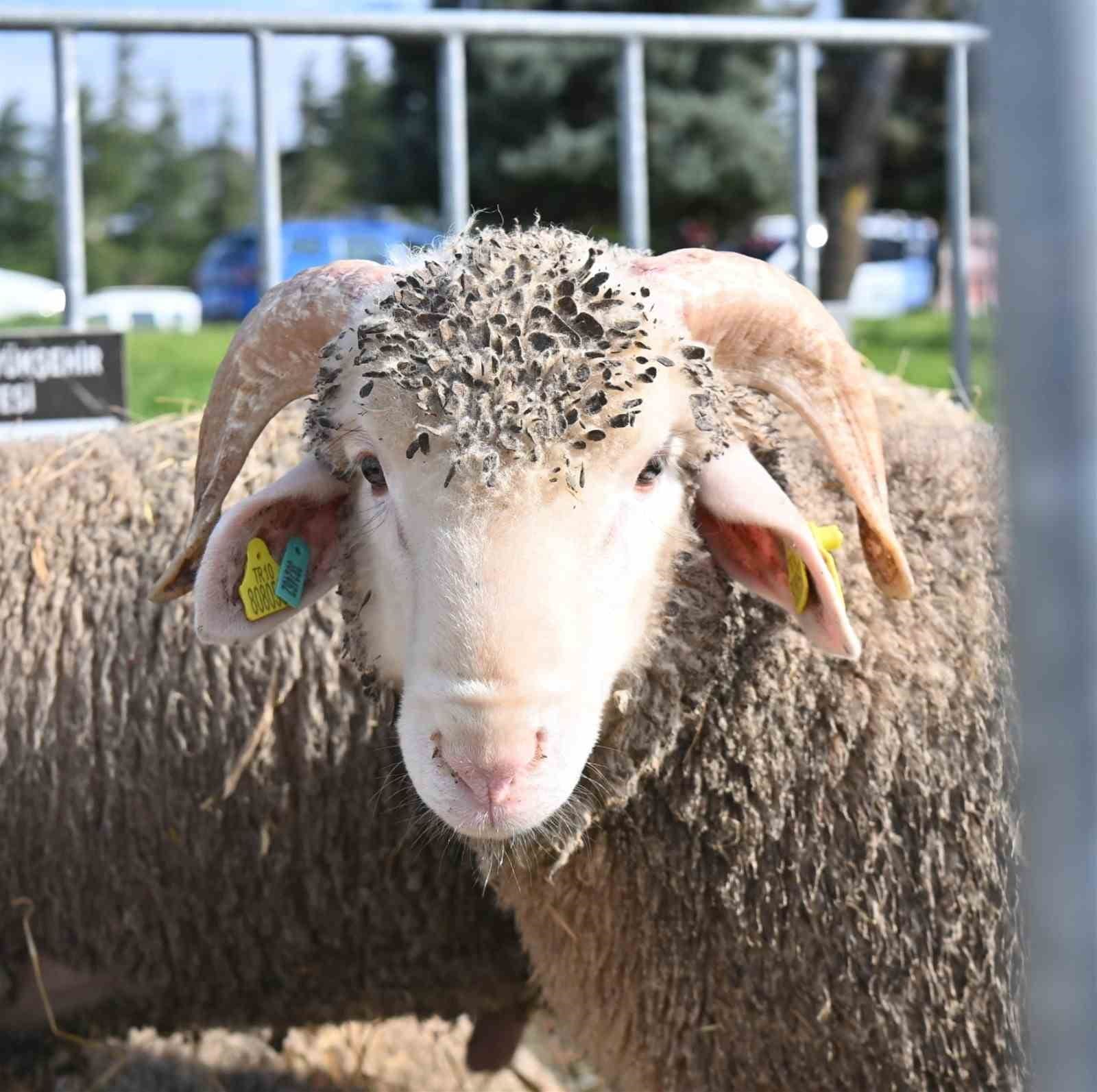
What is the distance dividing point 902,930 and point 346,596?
1061mm

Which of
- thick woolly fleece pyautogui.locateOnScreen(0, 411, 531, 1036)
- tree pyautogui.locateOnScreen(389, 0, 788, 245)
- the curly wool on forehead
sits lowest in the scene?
thick woolly fleece pyautogui.locateOnScreen(0, 411, 531, 1036)

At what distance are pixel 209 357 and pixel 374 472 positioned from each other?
809 centimetres

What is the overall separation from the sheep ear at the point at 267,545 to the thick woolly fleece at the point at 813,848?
0.60m

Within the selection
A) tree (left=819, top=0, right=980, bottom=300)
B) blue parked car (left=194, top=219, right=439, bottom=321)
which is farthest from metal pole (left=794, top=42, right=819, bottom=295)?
blue parked car (left=194, top=219, right=439, bottom=321)

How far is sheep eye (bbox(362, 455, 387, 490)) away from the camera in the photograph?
211cm

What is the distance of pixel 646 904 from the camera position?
93.3 inches

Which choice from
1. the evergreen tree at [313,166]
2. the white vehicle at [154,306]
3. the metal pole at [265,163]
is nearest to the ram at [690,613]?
the metal pole at [265,163]

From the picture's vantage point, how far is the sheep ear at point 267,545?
2.29m

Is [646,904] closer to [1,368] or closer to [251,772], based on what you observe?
[251,772]

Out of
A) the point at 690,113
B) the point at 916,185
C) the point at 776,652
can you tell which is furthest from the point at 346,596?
the point at 916,185

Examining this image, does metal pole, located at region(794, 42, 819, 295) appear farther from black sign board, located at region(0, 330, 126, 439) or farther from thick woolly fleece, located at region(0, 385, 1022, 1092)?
black sign board, located at region(0, 330, 126, 439)

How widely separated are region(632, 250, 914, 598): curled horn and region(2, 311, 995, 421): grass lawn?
1.22 m

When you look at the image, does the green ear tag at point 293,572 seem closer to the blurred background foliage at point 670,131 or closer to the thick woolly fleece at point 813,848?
the thick woolly fleece at point 813,848

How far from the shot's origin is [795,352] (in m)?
2.25
